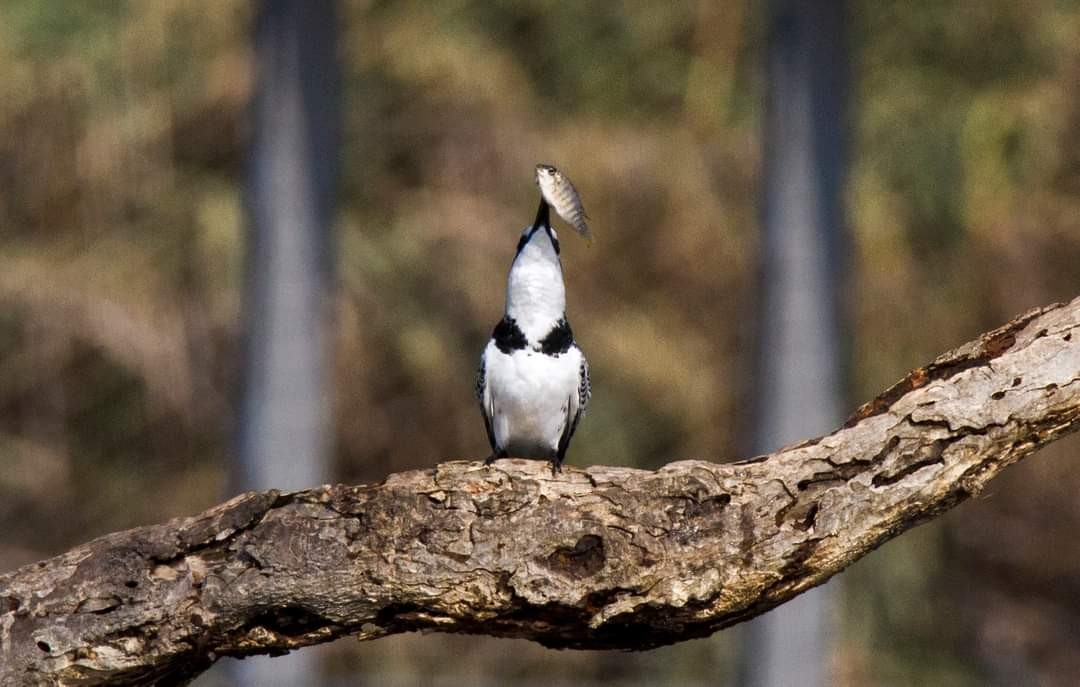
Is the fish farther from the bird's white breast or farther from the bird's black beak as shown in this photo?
the bird's white breast

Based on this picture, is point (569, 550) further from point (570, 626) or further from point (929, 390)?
point (929, 390)

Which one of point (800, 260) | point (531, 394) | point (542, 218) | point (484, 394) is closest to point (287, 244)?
point (800, 260)

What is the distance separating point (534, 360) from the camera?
14.4 ft

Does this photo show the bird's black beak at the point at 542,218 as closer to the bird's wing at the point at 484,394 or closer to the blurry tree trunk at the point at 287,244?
the bird's wing at the point at 484,394

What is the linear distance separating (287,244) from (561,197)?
4.65 meters

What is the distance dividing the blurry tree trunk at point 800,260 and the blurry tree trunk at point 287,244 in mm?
2168

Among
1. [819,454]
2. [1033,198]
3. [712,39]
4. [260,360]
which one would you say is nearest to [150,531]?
[819,454]

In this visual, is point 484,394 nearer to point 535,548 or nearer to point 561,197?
point 561,197

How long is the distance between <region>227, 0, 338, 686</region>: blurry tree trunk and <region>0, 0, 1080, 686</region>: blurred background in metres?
3.20

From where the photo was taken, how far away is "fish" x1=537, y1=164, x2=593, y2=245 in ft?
11.8

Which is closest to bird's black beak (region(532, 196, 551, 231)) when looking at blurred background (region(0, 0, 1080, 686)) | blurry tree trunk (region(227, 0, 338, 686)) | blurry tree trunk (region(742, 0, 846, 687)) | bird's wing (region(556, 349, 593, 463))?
bird's wing (region(556, 349, 593, 463))

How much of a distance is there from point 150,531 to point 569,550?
0.81 metres

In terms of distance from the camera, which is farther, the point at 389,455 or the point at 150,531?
the point at 389,455

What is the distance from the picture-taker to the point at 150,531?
3.25 meters
